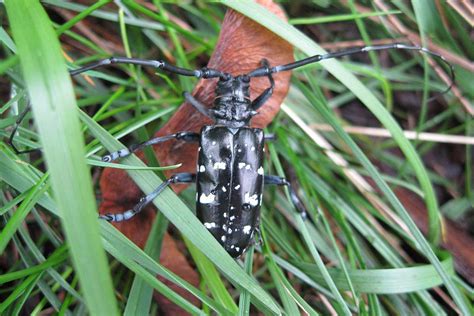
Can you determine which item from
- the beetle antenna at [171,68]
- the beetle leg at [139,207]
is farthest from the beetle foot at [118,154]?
the beetle antenna at [171,68]

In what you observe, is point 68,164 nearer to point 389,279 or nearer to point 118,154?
point 118,154

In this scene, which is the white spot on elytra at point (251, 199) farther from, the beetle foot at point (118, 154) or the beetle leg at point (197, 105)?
the beetle foot at point (118, 154)

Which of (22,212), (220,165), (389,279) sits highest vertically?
(220,165)

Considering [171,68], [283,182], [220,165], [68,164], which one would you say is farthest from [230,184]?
[68,164]

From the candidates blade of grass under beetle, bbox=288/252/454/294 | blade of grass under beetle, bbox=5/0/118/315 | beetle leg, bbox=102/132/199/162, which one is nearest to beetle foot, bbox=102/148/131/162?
beetle leg, bbox=102/132/199/162

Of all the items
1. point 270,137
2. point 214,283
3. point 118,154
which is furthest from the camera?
point 270,137

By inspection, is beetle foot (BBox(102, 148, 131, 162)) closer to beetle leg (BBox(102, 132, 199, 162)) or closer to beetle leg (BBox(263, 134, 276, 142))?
beetle leg (BBox(102, 132, 199, 162))

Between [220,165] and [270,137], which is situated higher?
[270,137]
